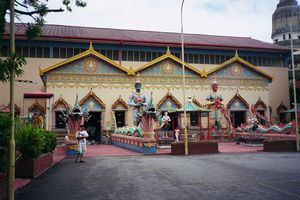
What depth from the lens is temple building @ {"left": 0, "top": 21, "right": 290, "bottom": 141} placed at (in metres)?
26.4

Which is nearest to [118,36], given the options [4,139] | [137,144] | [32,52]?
[32,52]

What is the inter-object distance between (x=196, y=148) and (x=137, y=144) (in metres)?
4.06

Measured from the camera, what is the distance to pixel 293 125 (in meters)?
21.4

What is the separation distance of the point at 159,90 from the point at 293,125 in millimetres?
12603

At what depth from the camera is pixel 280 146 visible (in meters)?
19.1

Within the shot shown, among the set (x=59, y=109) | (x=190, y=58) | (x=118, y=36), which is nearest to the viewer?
(x=59, y=109)

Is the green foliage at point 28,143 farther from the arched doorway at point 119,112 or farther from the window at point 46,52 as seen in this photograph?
the window at point 46,52

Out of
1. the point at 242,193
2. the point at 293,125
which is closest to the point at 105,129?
the point at 293,125

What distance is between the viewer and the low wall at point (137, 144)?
18.2 meters

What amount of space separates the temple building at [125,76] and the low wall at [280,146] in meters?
10.0

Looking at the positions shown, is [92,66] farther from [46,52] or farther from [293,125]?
[293,125]

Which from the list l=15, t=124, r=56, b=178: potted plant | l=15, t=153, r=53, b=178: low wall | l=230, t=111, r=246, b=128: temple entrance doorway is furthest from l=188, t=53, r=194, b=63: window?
l=15, t=153, r=53, b=178: low wall

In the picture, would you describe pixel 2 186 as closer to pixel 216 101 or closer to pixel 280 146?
pixel 280 146

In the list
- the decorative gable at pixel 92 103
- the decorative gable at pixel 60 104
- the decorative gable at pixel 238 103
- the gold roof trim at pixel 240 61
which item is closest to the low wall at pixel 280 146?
the decorative gable at pixel 238 103
